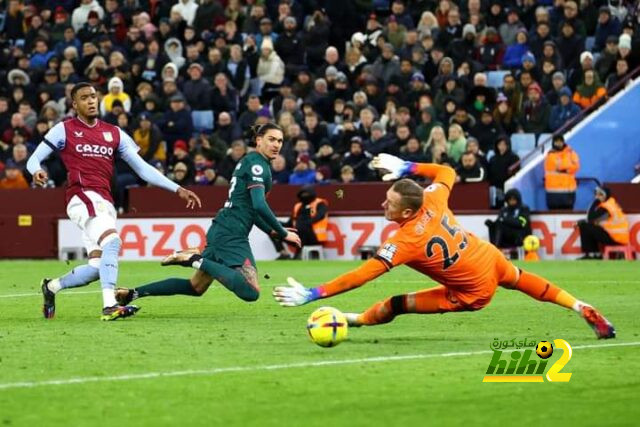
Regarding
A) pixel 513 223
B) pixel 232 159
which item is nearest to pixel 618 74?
pixel 513 223

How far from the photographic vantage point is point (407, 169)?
12617 mm

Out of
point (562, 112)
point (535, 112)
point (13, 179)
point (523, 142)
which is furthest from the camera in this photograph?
point (13, 179)

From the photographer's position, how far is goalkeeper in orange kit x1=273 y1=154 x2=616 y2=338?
11.9 m

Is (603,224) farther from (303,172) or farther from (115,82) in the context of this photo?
(115,82)

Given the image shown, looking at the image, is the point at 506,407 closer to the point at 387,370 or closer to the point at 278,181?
the point at 387,370

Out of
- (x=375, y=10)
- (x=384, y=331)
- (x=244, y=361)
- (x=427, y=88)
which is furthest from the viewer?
(x=375, y=10)

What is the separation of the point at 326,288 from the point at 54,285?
4119 millimetres

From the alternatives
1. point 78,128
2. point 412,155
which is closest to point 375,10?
point 412,155

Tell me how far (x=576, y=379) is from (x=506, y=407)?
1249 mm

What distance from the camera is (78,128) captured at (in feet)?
49.1

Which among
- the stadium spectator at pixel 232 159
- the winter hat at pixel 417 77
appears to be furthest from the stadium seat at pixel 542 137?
the stadium spectator at pixel 232 159

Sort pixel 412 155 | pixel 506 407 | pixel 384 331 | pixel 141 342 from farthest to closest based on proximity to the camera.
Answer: pixel 412 155 → pixel 384 331 → pixel 141 342 → pixel 506 407

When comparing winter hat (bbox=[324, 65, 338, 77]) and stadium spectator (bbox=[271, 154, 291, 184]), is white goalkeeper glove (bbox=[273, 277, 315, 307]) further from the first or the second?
winter hat (bbox=[324, 65, 338, 77])

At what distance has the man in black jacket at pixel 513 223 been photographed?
27.8 m
